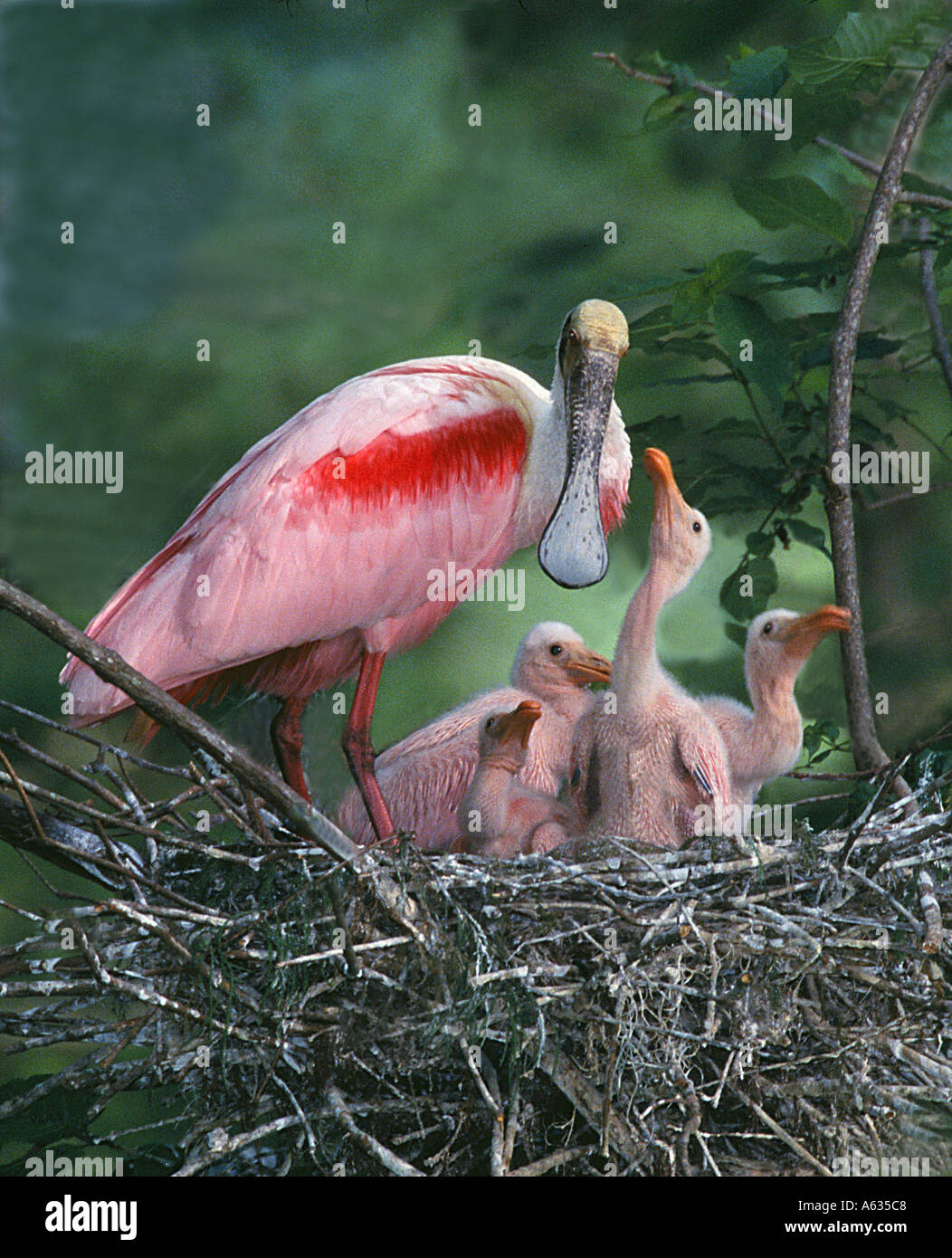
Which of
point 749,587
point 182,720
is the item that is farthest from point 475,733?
point 182,720

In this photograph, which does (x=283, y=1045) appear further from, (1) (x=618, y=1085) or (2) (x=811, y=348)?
(2) (x=811, y=348)

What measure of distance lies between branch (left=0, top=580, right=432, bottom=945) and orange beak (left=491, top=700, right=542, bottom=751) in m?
0.51

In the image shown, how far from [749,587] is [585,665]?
453mm

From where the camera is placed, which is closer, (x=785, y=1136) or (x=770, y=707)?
(x=785, y=1136)

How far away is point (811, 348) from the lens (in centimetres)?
297

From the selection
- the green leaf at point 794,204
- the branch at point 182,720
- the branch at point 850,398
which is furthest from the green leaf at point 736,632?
→ the branch at point 182,720

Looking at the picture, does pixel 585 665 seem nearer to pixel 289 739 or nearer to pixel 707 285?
pixel 289 739

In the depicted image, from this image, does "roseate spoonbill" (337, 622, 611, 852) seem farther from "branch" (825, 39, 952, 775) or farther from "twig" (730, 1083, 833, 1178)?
"twig" (730, 1083, 833, 1178)

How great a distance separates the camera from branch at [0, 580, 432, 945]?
160 cm

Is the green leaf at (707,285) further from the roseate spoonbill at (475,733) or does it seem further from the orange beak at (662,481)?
the roseate spoonbill at (475,733)

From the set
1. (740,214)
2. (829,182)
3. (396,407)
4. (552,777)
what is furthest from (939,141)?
(552,777)

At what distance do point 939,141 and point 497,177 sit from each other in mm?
906

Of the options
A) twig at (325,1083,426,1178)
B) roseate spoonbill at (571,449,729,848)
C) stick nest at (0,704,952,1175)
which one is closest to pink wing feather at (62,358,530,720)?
roseate spoonbill at (571,449,729,848)

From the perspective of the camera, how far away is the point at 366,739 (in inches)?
104
